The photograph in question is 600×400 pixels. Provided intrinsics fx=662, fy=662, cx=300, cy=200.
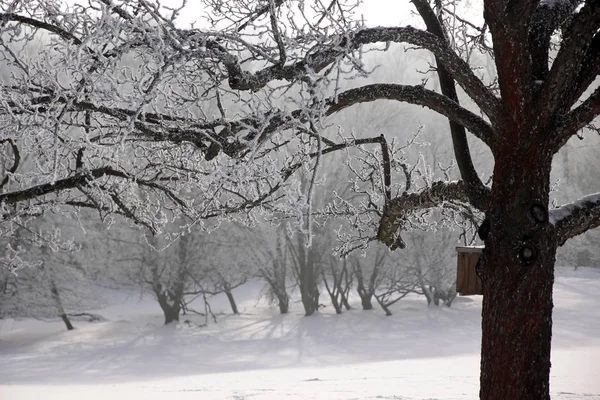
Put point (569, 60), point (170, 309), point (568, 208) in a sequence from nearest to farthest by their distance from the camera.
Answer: point (569, 60) < point (568, 208) < point (170, 309)

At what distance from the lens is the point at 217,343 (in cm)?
2073

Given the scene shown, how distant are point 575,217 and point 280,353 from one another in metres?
14.8

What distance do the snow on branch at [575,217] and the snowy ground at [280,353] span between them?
15.2 feet

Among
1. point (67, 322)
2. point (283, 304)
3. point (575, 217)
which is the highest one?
point (575, 217)

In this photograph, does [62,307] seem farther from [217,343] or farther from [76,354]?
[217,343]

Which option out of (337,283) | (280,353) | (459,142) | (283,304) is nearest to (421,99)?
(459,142)

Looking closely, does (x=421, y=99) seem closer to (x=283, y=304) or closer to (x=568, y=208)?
(x=568, y=208)

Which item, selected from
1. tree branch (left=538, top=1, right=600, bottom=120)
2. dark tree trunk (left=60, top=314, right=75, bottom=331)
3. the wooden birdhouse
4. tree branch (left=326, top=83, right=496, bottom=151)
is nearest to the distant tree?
dark tree trunk (left=60, top=314, right=75, bottom=331)

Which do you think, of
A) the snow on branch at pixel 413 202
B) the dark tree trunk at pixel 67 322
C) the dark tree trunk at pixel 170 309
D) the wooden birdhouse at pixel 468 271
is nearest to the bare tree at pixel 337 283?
the dark tree trunk at pixel 170 309

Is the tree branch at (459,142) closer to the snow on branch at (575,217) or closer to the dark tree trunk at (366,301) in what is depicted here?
the snow on branch at (575,217)

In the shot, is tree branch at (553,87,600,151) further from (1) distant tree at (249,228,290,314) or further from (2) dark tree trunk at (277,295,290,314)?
(2) dark tree trunk at (277,295,290,314)

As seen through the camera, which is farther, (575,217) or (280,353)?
(280,353)

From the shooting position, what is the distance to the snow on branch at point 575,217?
471 cm

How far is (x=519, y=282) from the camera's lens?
443 centimetres
